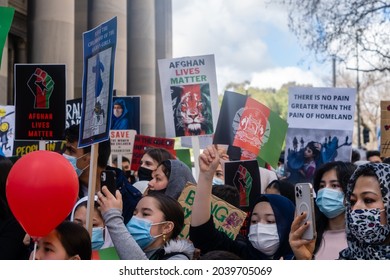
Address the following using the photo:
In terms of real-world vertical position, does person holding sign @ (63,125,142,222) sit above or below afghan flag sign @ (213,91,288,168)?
below

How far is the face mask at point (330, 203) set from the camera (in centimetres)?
508

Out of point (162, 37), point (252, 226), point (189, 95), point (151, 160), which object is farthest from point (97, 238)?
point (162, 37)

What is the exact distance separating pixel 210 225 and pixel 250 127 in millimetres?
3895

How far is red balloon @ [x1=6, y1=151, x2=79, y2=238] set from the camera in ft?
11.9

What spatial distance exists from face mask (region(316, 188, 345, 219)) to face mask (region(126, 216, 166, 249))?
4.20 ft

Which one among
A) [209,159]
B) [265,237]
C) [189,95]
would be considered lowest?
[265,237]

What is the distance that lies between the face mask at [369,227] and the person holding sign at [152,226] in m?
1.24

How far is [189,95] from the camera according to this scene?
872cm

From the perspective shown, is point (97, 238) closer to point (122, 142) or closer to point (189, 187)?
point (189, 187)

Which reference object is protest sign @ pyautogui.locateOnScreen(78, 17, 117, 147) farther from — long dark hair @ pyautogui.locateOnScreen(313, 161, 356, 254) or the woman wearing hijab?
the woman wearing hijab

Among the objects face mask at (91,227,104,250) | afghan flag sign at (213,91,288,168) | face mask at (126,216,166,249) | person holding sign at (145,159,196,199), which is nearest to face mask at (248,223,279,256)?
face mask at (126,216,166,249)

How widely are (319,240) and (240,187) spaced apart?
2.15m

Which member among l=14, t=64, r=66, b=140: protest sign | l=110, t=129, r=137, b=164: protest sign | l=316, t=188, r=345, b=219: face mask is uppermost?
l=14, t=64, r=66, b=140: protest sign

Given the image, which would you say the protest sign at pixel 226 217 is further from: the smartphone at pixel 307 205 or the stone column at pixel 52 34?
the stone column at pixel 52 34
